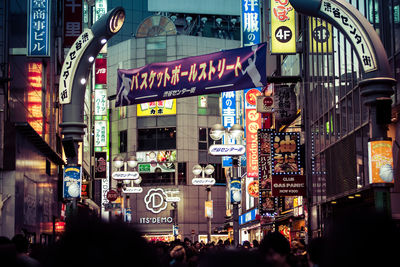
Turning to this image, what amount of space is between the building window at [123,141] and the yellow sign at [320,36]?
51.2 m

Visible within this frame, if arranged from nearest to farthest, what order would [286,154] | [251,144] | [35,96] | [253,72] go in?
[253,72]
[286,154]
[35,96]
[251,144]

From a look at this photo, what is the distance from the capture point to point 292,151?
2942cm

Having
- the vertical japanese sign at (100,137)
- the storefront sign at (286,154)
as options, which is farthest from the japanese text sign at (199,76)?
the vertical japanese sign at (100,137)

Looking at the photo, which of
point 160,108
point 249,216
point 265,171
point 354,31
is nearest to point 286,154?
point 265,171

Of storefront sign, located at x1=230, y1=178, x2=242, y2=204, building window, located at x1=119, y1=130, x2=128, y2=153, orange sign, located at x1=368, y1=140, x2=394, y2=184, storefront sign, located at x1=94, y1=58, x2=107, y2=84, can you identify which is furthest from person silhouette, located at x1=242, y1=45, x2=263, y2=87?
building window, located at x1=119, y1=130, x2=128, y2=153

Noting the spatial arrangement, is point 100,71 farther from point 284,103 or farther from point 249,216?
point 284,103

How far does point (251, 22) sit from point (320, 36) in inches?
310

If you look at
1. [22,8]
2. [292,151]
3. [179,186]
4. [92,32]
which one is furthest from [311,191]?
[179,186]

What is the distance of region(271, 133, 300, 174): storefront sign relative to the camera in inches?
1149

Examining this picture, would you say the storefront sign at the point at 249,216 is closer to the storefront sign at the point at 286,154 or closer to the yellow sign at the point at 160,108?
the yellow sign at the point at 160,108

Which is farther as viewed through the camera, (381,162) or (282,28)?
(282,28)

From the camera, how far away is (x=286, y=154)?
29.5 meters

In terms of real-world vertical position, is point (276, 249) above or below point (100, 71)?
below

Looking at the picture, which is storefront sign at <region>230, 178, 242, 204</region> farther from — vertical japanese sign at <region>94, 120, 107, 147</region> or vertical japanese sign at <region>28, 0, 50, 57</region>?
vertical japanese sign at <region>94, 120, 107, 147</region>
